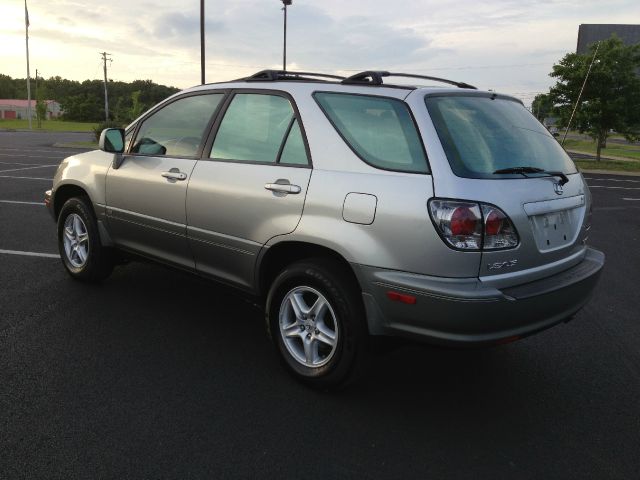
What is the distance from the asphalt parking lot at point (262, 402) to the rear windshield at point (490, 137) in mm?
1293

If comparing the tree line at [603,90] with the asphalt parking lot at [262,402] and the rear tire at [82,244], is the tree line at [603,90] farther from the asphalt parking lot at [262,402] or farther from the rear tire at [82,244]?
the rear tire at [82,244]

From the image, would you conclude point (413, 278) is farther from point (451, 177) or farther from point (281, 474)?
point (281, 474)

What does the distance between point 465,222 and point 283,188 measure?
3.59 feet

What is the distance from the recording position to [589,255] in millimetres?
3639

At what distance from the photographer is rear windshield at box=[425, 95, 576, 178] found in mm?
2910

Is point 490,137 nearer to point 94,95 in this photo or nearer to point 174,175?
point 174,175

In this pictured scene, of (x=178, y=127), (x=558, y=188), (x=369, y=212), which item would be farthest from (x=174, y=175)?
(x=558, y=188)

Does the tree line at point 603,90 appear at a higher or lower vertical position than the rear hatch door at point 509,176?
higher

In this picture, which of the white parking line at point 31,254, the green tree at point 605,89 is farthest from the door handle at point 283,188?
the green tree at point 605,89

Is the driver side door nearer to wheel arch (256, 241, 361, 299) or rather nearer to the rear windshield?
wheel arch (256, 241, 361, 299)

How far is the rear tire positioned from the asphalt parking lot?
22cm

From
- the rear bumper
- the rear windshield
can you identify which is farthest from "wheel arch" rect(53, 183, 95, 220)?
the rear windshield

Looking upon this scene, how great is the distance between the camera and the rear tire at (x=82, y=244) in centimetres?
486

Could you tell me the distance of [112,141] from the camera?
176 inches
